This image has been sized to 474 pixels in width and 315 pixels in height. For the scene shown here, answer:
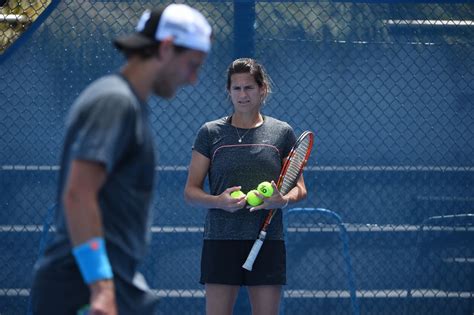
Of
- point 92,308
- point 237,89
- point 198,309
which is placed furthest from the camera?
point 198,309

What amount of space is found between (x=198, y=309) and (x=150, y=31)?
303cm

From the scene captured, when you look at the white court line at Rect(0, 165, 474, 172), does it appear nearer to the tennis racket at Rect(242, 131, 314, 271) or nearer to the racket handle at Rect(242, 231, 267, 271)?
the tennis racket at Rect(242, 131, 314, 271)

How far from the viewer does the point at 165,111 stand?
5.45 meters

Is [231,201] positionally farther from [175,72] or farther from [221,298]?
[175,72]

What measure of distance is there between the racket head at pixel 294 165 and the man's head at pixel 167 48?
6.06ft

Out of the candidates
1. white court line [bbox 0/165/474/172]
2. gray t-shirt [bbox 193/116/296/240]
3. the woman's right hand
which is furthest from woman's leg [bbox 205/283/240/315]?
white court line [bbox 0/165/474/172]

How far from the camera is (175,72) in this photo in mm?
2611

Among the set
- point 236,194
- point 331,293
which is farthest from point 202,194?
point 331,293

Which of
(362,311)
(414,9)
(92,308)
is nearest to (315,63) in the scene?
(414,9)

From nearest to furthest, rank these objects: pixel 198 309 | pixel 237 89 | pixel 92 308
A: pixel 92 308, pixel 237 89, pixel 198 309

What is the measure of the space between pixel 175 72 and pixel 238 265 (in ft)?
6.52

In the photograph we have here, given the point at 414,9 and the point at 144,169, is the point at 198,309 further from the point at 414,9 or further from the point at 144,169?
the point at 144,169

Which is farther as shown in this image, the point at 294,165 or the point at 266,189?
the point at 294,165

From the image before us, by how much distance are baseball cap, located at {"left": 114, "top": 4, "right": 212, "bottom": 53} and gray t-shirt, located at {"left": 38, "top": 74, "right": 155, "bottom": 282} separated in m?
0.13
